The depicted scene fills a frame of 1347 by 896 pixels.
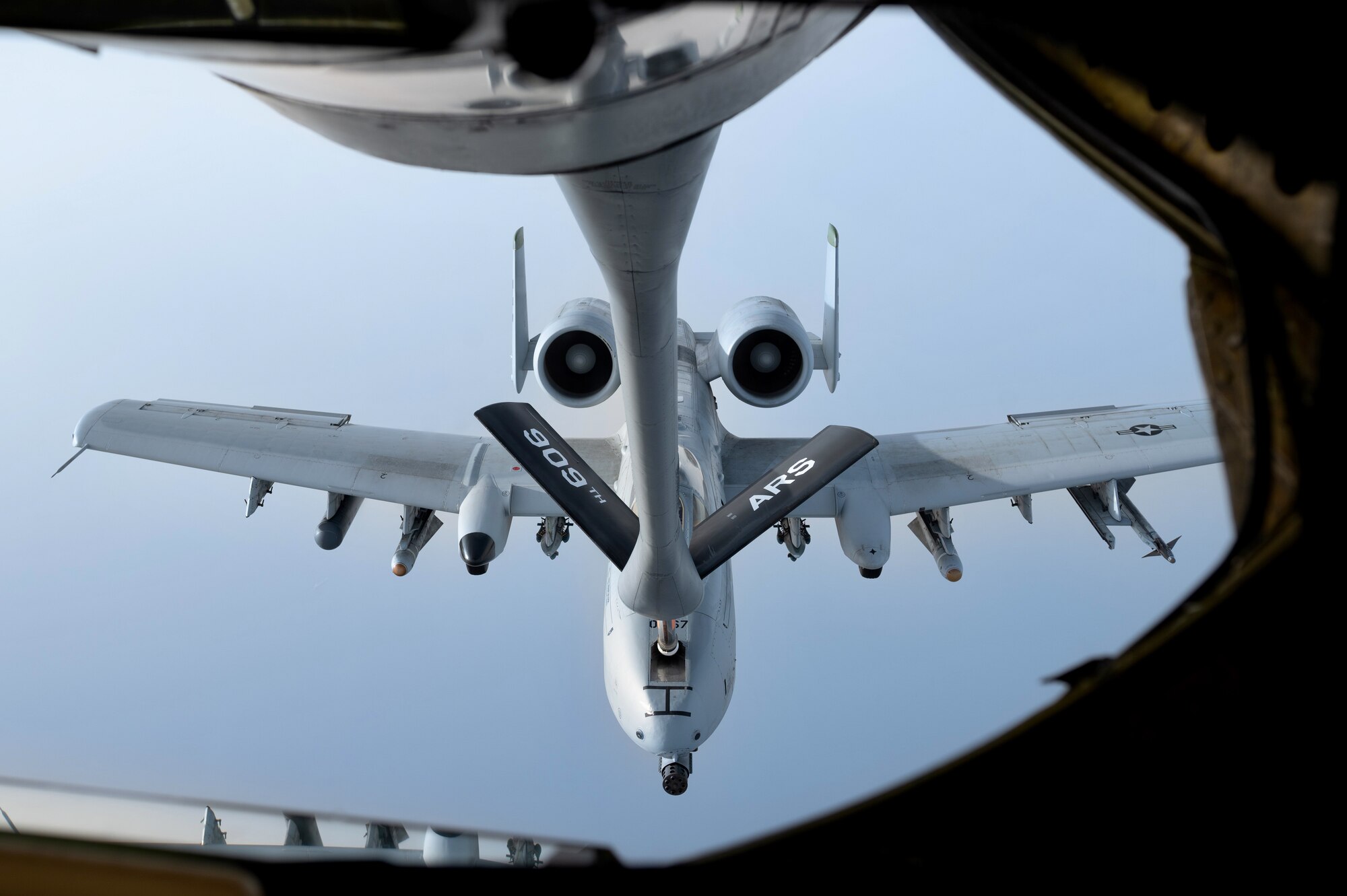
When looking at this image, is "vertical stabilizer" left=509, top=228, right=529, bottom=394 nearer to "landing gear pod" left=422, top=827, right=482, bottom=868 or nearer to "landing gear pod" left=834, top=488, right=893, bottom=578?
"landing gear pod" left=834, top=488, right=893, bottom=578

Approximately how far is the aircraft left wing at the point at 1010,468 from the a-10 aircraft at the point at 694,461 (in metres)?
0.02

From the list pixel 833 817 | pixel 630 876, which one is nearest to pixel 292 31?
pixel 630 876

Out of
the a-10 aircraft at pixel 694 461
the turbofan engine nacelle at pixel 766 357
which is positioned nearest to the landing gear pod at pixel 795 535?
the a-10 aircraft at pixel 694 461

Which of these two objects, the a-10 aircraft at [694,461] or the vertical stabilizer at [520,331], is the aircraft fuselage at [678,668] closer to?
the a-10 aircraft at [694,461]

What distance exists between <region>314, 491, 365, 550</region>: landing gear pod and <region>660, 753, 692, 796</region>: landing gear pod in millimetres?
5353

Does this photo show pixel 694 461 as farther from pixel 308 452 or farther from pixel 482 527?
pixel 308 452

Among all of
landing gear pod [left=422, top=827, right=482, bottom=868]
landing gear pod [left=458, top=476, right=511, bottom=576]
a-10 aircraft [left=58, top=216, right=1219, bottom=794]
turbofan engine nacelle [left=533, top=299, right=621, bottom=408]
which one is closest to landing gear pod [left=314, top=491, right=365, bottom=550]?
a-10 aircraft [left=58, top=216, right=1219, bottom=794]

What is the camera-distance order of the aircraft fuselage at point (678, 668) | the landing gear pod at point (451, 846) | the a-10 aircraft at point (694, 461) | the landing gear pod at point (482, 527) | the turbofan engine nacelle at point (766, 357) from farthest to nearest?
the landing gear pod at point (482, 527), the turbofan engine nacelle at point (766, 357), the a-10 aircraft at point (694, 461), the aircraft fuselage at point (678, 668), the landing gear pod at point (451, 846)

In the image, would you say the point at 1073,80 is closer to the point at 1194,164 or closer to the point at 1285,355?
the point at 1194,164

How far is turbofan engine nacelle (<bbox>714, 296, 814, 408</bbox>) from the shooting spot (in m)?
10.2

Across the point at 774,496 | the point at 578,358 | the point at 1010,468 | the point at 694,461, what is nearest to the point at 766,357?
the point at 694,461

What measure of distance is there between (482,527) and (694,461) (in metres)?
2.69

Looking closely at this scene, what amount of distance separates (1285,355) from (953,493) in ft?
33.8

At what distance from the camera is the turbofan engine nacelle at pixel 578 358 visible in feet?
33.8
